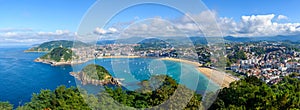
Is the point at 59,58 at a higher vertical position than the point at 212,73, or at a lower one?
lower

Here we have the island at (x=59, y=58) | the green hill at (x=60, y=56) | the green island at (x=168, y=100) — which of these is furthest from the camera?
the green hill at (x=60, y=56)

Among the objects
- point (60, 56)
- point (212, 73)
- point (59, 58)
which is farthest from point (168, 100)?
point (60, 56)

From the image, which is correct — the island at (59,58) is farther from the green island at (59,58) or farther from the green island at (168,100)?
the green island at (168,100)

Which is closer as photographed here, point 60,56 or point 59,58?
point 59,58

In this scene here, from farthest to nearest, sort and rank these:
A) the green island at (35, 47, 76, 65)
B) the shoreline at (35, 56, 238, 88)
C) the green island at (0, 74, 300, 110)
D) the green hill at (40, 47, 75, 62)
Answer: the green hill at (40, 47, 75, 62), the green island at (35, 47, 76, 65), the shoreline at (35, 56, 238, 88), the green island at (0, 74, 300, 110)

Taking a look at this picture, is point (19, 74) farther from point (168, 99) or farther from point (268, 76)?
point (168, 99)

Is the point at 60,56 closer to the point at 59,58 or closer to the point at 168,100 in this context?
the point at 59,58

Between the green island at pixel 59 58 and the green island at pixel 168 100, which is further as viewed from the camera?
the green island at pixel 59 58

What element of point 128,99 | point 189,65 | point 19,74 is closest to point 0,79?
point 19,74

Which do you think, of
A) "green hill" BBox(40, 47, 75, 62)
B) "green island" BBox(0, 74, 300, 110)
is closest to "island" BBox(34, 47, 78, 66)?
"green hill" BBox(40, 47, 75, 62)

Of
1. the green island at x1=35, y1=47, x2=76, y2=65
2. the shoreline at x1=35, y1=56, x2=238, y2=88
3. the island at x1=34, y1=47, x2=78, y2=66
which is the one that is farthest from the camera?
the green island at x1=35, y1=47, x2=76, y2=65

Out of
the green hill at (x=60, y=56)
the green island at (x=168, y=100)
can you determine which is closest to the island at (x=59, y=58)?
the green hill at (x=60, y=56)

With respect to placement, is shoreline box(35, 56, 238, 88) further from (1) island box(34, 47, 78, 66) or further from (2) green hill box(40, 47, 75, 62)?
(2) green hill box(40, 47, 75, 62)
